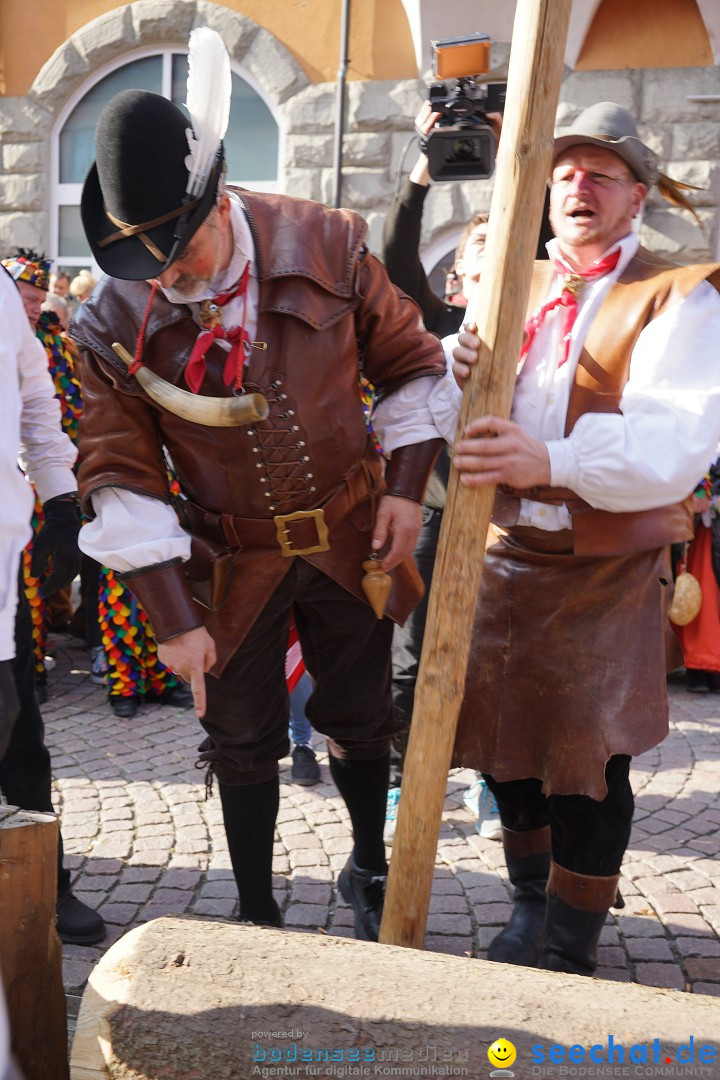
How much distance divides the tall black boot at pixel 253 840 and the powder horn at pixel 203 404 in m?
0.97

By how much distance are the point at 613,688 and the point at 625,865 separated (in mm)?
1336

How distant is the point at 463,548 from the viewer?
6.86 ft

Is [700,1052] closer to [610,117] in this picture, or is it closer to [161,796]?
[610,117]

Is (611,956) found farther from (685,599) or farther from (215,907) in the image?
(685,599)

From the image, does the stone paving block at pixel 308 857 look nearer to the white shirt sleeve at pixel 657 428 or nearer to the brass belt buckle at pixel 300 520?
the brass belt buckle at pixel 300 520

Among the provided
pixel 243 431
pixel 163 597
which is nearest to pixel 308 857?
pixel 163 597

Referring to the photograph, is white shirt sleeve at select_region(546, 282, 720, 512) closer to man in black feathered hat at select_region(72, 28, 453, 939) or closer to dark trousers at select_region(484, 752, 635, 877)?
man in black feathered hat at select_region(72, 28, 453, 939)

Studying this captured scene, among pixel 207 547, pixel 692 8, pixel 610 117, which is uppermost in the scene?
pixel 692 8

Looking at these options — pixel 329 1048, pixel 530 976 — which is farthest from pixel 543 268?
pixel 329 1048

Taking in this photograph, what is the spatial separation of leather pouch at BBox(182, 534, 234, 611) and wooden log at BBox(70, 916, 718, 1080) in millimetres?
867

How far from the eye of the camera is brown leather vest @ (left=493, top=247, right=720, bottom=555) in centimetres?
223

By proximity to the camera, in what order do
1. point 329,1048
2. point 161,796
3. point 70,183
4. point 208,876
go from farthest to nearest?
point 70,183, point 161,796, point 208,876, point 329,1048

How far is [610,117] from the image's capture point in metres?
2.32

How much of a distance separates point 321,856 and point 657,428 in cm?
202
